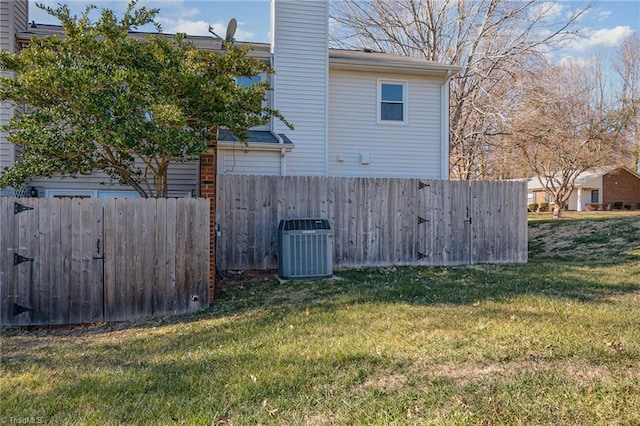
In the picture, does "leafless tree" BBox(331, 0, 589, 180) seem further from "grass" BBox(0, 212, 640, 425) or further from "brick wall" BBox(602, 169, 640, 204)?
"brick wall" BBox(602, 169, 640, 204)

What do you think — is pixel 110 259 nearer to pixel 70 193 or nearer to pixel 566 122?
pixel 70 193

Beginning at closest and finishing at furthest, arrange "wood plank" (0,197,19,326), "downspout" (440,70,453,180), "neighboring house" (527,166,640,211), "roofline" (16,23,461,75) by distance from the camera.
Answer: "wood plank" (0,197,19,326)
"roofline" (16,23,461,75)
"downspout" (440,70,453,180)
"neighboring house" (527,166,640,211)

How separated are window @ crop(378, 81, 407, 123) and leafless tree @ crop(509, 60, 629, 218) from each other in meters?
7.87

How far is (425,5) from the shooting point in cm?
2078

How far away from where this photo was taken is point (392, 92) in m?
12.0

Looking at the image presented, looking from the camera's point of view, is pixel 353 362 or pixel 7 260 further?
pixel 7 260

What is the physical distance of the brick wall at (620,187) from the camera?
125 feet

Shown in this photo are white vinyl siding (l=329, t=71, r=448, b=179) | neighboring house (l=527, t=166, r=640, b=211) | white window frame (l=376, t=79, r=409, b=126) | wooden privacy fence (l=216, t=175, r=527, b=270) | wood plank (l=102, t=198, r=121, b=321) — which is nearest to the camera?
wood plank (l=102, t=198, r=121, b=321)

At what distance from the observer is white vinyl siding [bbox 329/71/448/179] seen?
11.7 metres

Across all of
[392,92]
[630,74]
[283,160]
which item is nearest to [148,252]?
[283,160]

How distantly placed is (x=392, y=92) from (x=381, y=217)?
4484 mm

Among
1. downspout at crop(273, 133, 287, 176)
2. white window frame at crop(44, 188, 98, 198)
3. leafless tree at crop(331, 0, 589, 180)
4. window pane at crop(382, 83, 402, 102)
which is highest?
leafless tree at crop(331, 0, 589, 180)

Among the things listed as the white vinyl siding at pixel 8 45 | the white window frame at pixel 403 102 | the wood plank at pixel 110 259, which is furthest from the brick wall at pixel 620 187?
the wood plank at pixel 110 259

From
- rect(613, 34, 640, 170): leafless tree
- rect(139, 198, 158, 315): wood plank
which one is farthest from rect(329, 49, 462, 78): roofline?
rect(613, 34, 640, 170): leafless tree
